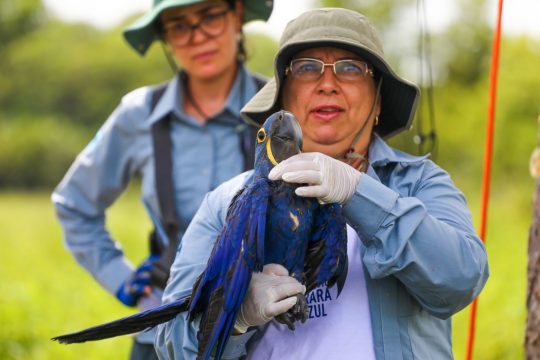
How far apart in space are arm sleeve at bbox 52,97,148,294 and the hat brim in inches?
39.3

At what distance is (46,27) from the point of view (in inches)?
1682

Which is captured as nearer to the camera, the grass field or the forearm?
the forearm

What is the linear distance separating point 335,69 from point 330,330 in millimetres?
788

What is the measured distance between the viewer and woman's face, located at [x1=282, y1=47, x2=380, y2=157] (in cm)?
239

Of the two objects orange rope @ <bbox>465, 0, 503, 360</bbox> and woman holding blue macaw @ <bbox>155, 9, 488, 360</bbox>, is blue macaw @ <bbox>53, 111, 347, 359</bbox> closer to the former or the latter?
woman holding blue macaw @ <bbox>155, 9, 488, 360</bbox>

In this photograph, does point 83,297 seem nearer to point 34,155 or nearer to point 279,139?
point 279,139

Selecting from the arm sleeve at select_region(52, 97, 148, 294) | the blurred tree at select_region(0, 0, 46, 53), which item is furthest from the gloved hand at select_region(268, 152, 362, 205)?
the blurred tree at select_region(0, 0, 46, 53)

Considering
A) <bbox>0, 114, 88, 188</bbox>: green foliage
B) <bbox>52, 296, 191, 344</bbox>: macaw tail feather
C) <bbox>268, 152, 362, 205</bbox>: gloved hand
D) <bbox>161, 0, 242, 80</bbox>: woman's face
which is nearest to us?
<bbox>268, 152, 362, 205</bbox>: gloved hand

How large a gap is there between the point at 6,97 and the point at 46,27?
8.64 m

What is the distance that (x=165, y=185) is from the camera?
3221 mm

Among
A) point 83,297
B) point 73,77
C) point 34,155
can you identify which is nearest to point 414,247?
point 83,297

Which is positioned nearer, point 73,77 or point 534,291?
point 534,291

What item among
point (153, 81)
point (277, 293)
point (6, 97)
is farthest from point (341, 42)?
point (6, 97)

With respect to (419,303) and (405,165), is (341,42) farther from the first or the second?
(419,303)
